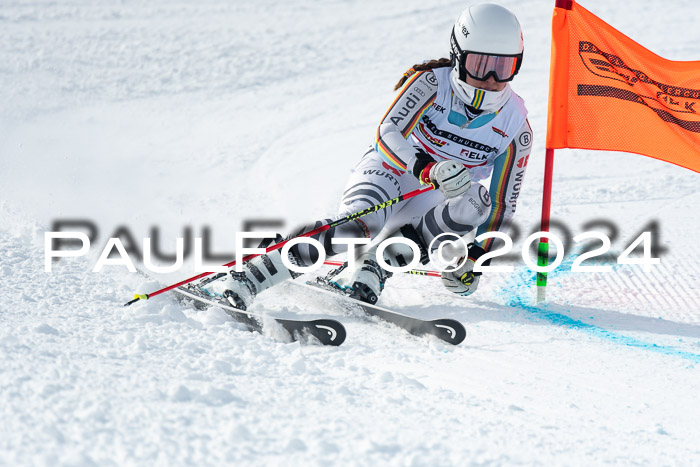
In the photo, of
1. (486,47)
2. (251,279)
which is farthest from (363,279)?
(486,47)

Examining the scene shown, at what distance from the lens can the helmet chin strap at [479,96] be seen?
4.19m

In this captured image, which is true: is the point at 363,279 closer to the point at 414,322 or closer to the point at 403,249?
the point at 403,249

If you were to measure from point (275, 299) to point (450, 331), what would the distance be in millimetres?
1156

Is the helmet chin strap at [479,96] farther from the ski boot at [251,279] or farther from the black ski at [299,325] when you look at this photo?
the black ski at [299,325]

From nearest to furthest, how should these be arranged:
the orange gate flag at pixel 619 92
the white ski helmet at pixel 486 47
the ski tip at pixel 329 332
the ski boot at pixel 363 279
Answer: the ski tip at pixel 329 332, the white ski helmet at pixel 486 47, the ski boot at pixel 363 279, the orange gate flag at pixel 619 92

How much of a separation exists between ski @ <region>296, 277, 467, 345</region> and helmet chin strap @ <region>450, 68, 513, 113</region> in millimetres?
1270

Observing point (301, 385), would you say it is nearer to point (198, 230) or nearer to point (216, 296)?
point (216, 296)

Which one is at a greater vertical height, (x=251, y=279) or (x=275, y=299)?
(x=251, y=279)

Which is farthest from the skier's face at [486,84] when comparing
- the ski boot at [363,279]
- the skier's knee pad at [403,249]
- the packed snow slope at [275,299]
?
the packed snow slope at [275,299]

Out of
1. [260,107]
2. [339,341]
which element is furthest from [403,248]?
[260,107]

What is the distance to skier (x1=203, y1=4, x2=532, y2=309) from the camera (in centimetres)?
405

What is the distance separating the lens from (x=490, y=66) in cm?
408

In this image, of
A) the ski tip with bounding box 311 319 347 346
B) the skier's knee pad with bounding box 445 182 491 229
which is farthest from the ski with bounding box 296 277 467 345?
the skier's knee pad with bounding box 445 182 491 229

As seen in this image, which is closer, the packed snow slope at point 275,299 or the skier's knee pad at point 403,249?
the packed snow slope at point 275,299
